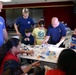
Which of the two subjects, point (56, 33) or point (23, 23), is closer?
point (56, 33)

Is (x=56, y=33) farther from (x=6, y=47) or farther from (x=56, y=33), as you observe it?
(x=6, y=47)

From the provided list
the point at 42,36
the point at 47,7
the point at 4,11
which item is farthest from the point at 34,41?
the point at 4,11

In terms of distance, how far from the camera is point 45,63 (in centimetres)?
285

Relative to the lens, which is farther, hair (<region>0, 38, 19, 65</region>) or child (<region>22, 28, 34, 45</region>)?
child (<region>22, 28, 34, 45</region>)

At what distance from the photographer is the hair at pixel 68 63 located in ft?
4.92

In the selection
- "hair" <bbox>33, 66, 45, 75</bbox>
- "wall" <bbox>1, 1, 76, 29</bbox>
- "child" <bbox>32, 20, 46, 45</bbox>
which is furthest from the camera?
"wall" <bbox>1, 1, 76, 29</bbox>

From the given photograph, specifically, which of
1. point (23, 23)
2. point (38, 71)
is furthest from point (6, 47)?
point (23, 23)

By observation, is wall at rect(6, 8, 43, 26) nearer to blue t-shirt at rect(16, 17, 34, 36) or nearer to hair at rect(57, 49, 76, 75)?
blue t-shirt at rect(16, 17, 34, 36)

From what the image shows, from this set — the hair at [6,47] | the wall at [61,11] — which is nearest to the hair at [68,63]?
the hair at [6,47]

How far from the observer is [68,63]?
4.94 feet

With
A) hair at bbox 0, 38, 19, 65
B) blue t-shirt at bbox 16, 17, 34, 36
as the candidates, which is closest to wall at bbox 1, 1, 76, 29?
Answer: blue t-shirt at bbox 16, 17, 34, 36

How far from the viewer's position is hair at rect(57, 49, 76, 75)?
1501 millimetres

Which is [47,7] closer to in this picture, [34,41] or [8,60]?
[34,41]

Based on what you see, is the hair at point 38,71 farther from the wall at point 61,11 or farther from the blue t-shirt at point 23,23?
the wall at point 61,11
